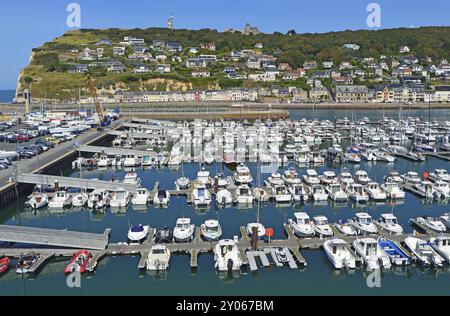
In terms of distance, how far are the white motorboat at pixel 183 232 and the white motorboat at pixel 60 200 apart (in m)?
7.55

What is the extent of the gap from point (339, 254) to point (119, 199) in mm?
10964

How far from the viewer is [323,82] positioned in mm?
89875

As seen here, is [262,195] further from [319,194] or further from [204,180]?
[204,180]

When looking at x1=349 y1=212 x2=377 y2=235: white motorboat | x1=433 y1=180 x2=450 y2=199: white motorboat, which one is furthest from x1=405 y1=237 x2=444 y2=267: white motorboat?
x1=433 y1=180 x2=450 y2=199: white motorboat

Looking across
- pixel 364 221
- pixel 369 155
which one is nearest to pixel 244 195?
pixel 364 221

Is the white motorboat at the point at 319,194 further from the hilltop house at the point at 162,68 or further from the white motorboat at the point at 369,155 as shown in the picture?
the hilltop house at the point at 162,68

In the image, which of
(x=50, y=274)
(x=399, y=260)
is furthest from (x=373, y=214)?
(x=50, y=274)

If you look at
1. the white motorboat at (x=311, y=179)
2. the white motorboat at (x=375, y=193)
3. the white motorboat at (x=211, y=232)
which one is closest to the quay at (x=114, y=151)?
the white motorboat at (x=311, y=179)

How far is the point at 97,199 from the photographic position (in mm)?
20578

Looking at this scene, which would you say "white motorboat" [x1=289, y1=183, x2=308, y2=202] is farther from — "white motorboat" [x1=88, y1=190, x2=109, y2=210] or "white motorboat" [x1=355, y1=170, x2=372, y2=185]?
"white motorboat" [x1=88, y1=190, x2=109, y2=210]

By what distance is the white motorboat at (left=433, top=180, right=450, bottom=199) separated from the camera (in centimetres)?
2153

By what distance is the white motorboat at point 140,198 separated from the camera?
808 inches

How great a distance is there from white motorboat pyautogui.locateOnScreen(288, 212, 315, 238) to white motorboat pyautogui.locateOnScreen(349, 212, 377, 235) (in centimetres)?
172
